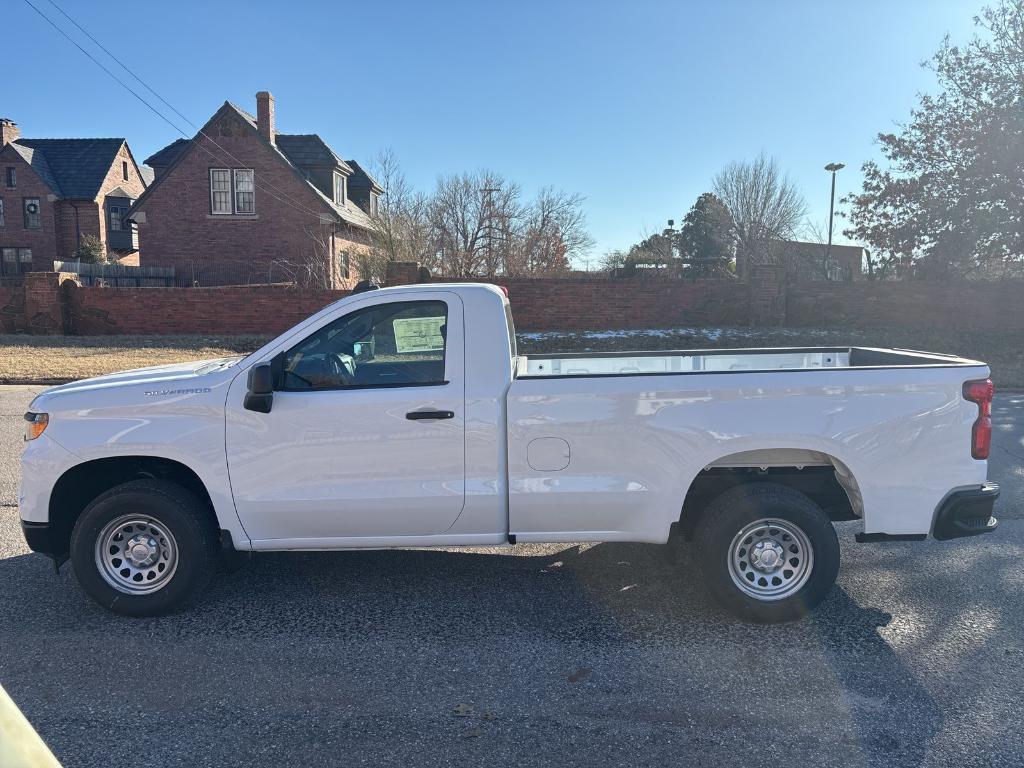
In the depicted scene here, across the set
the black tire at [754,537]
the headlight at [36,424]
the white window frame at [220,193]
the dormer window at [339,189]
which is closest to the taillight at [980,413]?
the black tire at [754,537]

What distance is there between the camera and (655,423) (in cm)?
420

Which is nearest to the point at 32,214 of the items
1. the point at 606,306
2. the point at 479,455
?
the point at 606,306

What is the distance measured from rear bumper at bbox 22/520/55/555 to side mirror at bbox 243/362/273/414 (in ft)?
4.58

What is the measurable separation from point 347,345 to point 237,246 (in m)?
28.8

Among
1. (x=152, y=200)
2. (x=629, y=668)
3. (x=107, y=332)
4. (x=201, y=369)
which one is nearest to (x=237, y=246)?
(x=152, y=200)

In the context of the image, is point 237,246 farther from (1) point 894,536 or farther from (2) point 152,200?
(1) point 894,536

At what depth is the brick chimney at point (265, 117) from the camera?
3031 cm

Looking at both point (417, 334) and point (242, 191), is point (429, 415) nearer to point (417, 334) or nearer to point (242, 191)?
point (417, 334)

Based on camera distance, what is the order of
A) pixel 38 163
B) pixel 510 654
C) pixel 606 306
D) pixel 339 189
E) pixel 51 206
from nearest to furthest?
1. pixel 510 654
2. pixel 606 306
3. pixel 339 189
4. pixel 51 206
5. pixel 38 163

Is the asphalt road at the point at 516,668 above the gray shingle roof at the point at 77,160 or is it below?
below

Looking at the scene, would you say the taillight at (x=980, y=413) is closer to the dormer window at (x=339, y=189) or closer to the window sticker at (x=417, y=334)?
the window sticker at (x=417, y=334)

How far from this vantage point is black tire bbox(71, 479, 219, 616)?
14.0ft

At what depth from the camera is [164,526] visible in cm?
429

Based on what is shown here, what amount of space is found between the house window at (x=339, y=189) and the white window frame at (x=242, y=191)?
349cm
